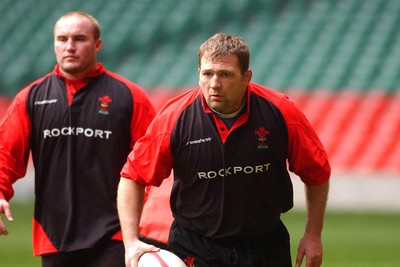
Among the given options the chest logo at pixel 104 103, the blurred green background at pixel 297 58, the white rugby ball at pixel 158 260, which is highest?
the blurred green background at pixel 297 58

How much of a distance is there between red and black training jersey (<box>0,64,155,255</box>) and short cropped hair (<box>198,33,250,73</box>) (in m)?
1.37

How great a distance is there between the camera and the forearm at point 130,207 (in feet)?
17.7

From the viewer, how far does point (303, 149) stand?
18.3 feet

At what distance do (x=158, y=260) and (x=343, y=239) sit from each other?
7984 millimetres

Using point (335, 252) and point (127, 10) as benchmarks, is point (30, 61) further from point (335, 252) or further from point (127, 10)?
point (335, 252)

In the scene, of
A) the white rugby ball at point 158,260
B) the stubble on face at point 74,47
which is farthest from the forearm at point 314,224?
the stubble on face at point 74,47

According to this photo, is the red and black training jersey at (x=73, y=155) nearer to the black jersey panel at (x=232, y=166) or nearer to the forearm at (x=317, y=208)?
the black jersey panel at (x=232, y=166)

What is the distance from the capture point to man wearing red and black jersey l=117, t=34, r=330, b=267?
5422 millimetres

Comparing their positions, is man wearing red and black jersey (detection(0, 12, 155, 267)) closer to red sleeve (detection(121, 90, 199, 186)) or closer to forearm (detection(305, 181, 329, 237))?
red sleeve (detection(121, 90, 199, 186))

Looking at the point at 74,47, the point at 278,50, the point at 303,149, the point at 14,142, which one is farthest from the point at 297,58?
the point at 303,149

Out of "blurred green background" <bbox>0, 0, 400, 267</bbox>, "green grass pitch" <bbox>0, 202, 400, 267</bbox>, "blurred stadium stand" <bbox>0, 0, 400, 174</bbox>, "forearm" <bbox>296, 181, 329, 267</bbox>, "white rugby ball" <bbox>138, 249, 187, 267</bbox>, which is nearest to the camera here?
"white rugby ball" <bbox>138, 249, 187, 267</bbox>

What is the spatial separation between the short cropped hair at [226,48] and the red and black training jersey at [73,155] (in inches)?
53.9

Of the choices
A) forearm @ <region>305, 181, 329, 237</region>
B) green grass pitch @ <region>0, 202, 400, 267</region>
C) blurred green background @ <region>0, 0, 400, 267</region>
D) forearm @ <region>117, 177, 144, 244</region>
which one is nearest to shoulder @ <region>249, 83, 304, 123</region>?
forearm @ <region>305, 181, 329, 237</region>

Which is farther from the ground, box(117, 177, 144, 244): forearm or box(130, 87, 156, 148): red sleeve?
box(130, 87, 156, 148): red sleeve
